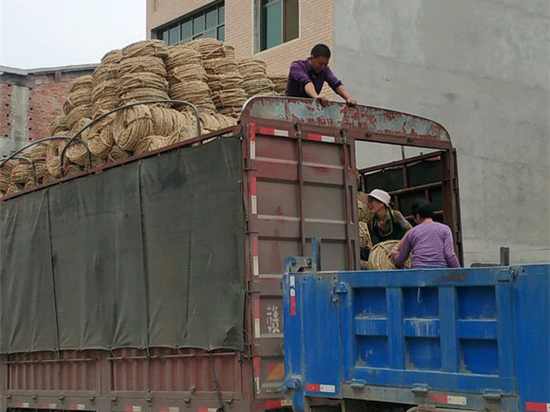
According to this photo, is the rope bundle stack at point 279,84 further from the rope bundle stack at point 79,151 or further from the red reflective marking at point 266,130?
the red reflective marking at point 266,130

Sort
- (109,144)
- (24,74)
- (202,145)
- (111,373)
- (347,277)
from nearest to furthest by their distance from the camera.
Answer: (347,277)
(202,145)
(111,373)
(109,144)
(24,74)

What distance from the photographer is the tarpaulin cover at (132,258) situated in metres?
7.40

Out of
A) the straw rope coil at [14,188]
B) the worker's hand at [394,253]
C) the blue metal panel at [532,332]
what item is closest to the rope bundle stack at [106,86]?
the straw rope coil at [14,188]

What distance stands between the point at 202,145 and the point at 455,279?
311 cm

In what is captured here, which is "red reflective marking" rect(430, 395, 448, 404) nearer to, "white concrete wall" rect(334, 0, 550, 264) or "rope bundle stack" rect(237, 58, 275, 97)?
"rope bundle stack" rect(237, 58, 275, 97)

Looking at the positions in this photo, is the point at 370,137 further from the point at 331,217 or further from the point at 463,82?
the point at 463,82

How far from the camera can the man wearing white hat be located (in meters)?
8.90

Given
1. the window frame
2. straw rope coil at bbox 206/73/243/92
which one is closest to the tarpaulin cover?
straw rope coil at bbox 206/73/243/92

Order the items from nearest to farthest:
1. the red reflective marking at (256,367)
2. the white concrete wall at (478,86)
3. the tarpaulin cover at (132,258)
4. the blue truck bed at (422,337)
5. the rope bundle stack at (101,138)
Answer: the blue truck bed at (422,337)
the red reflective marking at (256,367)
the tarpaulin cover at (132,258)
the rope bundle stack at (101,138)
the white concrete wall at (478,86)

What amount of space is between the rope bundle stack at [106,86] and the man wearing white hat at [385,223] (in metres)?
3.70

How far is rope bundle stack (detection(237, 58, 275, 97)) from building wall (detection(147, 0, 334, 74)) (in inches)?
260

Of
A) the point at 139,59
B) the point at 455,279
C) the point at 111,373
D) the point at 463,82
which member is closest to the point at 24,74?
the point at 463,82

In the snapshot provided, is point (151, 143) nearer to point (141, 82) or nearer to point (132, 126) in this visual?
point (132, 126)

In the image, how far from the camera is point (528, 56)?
21875 mm
